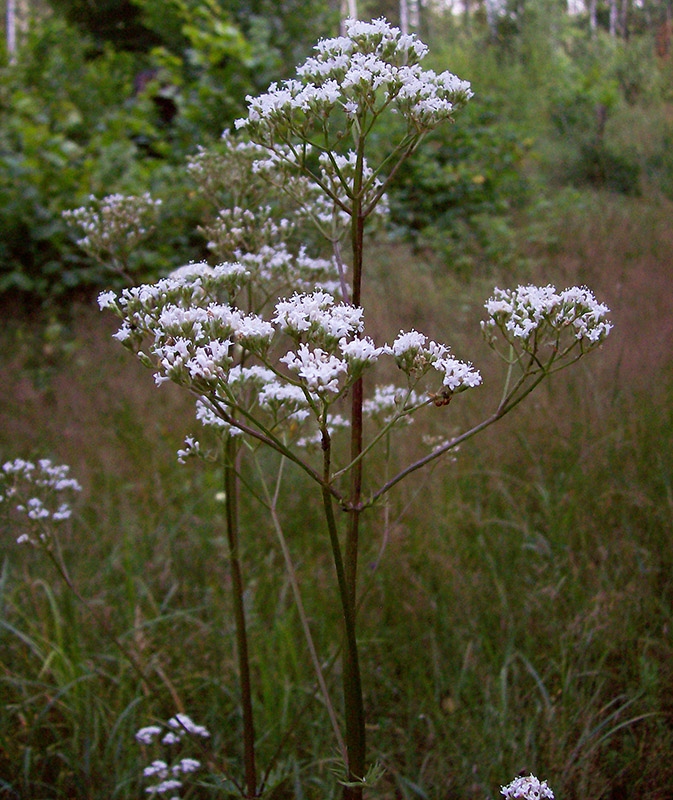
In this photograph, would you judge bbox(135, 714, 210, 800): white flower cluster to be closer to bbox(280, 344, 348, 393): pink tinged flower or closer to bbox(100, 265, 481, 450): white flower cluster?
bbox(100, 265, 481, 450): white flower cluster

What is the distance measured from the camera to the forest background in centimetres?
228

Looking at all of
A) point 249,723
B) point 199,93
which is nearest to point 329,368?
point 249,723

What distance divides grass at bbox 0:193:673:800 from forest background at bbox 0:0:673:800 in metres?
0.02

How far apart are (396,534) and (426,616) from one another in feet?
1.52

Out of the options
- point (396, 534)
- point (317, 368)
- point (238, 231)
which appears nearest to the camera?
point (317, 368)

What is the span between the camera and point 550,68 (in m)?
15.6

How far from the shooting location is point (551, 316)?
5.21ft

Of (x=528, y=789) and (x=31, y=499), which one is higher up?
(x=31, y=499)

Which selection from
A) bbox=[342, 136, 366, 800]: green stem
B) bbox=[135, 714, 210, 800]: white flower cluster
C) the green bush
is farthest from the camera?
the green bush

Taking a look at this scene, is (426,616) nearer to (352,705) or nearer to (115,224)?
(352,705)

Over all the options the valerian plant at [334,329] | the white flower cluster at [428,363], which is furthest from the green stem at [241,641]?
the white flower cluster at [428,363]

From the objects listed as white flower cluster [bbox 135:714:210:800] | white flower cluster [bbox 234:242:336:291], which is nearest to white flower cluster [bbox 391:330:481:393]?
white flower cluster [bbox 234:242:336:291]

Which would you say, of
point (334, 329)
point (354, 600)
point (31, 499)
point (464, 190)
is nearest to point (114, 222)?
point (31, 499)

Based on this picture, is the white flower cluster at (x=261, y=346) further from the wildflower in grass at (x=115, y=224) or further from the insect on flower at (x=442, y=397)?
the wildflower in grass at (x=115, y=224)
